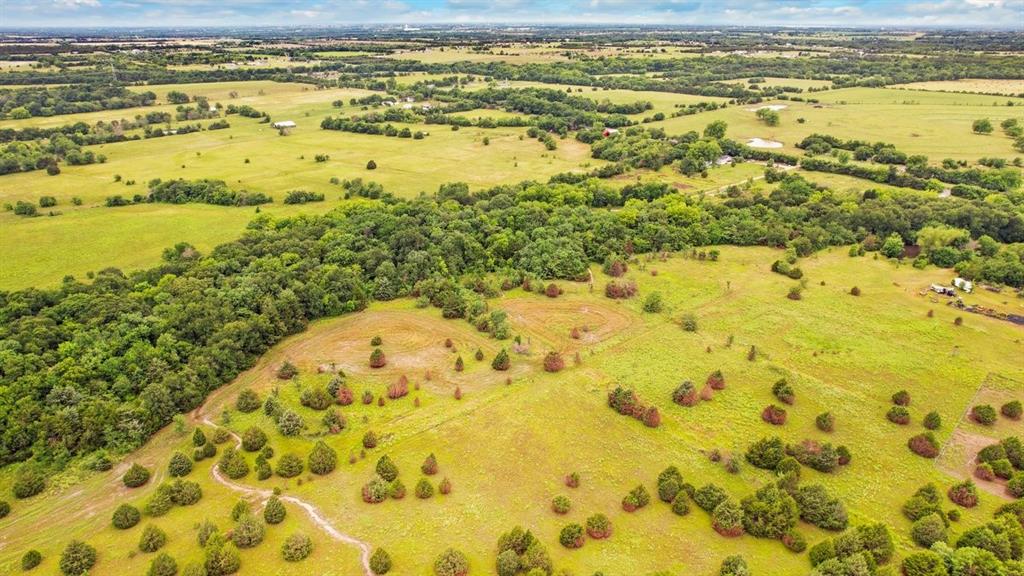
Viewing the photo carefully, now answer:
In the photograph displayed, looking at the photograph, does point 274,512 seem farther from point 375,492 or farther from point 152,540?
point 152,540

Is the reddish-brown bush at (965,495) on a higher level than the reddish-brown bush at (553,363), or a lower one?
lower

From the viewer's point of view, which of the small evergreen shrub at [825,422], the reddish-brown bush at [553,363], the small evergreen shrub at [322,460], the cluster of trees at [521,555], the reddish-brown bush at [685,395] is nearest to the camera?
the cluster of trees at [521,555]

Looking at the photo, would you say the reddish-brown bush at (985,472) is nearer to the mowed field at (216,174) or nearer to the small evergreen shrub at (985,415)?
the small evergreen shrub at (985,415)

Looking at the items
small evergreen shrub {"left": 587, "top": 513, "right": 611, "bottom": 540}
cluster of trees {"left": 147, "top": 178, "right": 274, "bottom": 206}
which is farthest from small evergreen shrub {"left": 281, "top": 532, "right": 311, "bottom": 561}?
cluster of trees {"left": 147, "top": 178, "right": 274, "bottom": 206}

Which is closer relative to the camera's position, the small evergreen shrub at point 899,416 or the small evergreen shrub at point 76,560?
the small evergreen shrub at point 76,560

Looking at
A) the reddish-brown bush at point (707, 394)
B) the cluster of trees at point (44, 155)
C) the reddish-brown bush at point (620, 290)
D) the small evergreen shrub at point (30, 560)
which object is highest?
the cluster of trees at point (44, 155)

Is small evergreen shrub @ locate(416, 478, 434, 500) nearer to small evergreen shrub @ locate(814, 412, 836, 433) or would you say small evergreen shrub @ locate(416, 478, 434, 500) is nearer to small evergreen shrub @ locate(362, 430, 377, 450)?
small evergreen shrub @ locate(362, 430, 377, 450)

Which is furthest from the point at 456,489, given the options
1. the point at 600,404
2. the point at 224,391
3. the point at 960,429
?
the point at 960,429

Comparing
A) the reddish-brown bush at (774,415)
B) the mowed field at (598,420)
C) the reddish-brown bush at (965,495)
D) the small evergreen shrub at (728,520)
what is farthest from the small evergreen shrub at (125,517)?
the reddish-brown bush at (965,495)
